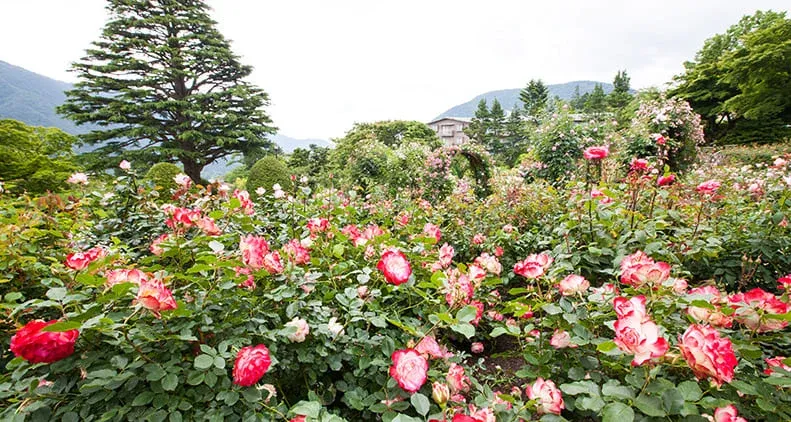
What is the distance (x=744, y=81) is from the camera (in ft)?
49.2

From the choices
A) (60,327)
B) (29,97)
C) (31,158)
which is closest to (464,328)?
(60,327)

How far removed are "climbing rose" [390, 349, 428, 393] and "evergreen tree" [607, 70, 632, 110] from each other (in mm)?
32341

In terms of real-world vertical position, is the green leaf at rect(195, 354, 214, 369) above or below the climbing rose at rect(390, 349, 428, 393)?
above

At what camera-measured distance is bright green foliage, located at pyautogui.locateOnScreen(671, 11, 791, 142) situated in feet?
45.2

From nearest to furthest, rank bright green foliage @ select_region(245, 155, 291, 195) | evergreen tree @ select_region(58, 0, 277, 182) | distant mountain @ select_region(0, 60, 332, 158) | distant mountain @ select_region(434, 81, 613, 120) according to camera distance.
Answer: bright green foliage @ select_region(245, 155, 291, 195) < evergreen tree @ select_region(58, 0, 277, 182) < distant mountain @ select_region(0, 60, 332, 158) < distant mountain @ select_region(434, 81, 613, 120)

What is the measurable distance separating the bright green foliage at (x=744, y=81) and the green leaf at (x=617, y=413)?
2006cm

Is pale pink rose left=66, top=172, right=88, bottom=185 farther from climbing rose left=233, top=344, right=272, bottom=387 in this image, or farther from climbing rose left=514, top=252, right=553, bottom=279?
climbing rose left=514, top=252, right=553, bottom=279

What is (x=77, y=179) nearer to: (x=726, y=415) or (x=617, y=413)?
(x=617, y=413)

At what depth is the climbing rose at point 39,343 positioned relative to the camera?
25.7 inches

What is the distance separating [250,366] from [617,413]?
2.32 feet

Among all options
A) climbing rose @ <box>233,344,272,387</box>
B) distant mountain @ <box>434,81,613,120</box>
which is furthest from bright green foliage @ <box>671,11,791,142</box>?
distant mountain @ <box>434,81,613,120</box>

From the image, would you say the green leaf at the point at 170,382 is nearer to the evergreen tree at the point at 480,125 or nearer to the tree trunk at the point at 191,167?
the tree trunk at the point at 191,167

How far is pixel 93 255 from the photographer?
3.01 feet

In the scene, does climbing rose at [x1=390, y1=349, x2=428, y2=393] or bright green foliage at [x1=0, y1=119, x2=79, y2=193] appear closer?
climbing rose at [x1=390, y1=349, x2=428, y2=393]
